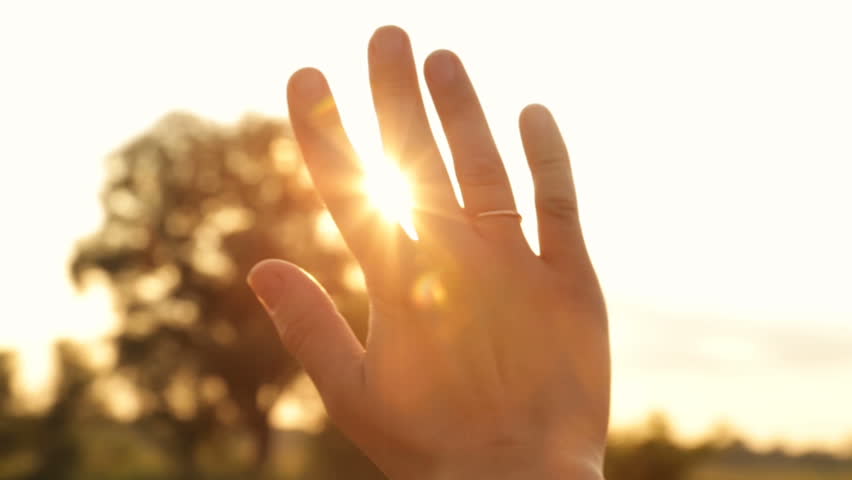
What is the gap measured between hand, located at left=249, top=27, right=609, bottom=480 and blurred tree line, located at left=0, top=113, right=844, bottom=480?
1343 inches

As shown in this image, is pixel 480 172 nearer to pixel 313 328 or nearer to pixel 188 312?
pixel 313 328

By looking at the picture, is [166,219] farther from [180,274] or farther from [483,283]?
[483,283]

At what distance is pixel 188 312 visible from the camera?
1636 inches

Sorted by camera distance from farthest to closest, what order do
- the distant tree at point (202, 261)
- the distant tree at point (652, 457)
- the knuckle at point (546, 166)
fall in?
the distant tree at point (202, 261)
the distant tree at point (652, 457)
the knuckle at point (546, 166)

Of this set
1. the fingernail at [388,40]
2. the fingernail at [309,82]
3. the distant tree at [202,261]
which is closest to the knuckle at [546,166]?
the fingernail at [388,40]

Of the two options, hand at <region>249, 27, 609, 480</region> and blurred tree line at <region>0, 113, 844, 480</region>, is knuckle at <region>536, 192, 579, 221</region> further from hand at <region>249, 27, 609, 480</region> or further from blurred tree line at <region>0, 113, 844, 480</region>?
blurred tree line at <region>0, 113, 844, 480</region>

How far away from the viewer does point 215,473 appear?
40625 millimetres

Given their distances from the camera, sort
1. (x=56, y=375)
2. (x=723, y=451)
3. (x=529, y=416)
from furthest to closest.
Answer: (x=56, y=375) → (x=723, y=451) → (x=529, y=416)

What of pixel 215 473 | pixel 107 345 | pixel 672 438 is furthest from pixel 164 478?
pixel 672 438

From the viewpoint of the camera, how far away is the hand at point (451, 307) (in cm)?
254

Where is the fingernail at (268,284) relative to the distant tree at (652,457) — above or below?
above

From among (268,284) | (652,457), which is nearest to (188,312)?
(652,457)

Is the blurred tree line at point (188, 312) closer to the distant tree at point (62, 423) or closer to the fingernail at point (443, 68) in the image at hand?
the distant tree at point (62, 423)

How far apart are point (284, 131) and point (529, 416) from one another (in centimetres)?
A: 4087
